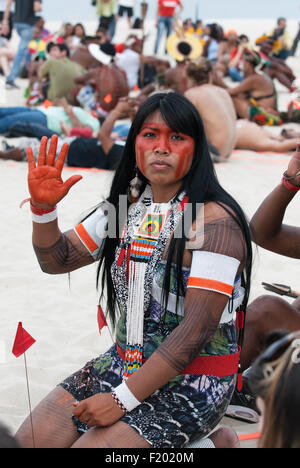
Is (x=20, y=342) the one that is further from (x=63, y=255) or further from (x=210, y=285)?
(x=210, y=285)

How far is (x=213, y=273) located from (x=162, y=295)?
0.64 feet

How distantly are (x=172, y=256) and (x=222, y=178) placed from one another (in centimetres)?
520

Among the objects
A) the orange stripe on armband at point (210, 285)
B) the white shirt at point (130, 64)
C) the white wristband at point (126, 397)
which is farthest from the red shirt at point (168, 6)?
the white wristband at point (126, 397)

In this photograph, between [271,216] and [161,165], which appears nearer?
[161,165]

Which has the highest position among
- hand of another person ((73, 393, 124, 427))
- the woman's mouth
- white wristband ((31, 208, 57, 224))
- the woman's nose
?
the woman's nose

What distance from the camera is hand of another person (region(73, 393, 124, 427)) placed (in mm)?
1757

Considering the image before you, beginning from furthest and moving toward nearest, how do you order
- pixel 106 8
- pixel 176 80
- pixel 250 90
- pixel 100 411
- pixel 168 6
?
pixel 106 8, pixel 168 6, pixel 176 80, pixel 250 90, pixel 100 411

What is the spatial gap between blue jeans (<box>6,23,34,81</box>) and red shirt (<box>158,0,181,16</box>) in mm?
4273

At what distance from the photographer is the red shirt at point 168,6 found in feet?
54.9

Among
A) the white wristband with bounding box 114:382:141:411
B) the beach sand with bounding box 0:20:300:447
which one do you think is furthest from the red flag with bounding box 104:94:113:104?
→ the white wristband with bounding box 114:382:141:411

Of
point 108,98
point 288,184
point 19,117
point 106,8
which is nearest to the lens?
point 288,184

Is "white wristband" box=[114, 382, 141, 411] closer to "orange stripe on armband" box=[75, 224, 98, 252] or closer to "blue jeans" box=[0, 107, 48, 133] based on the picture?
"orange stripe on armband" box=[75, 224, 98, 252]

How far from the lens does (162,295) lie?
1.92 m

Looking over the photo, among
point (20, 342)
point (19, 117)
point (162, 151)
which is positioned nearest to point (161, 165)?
point (162, 151)
